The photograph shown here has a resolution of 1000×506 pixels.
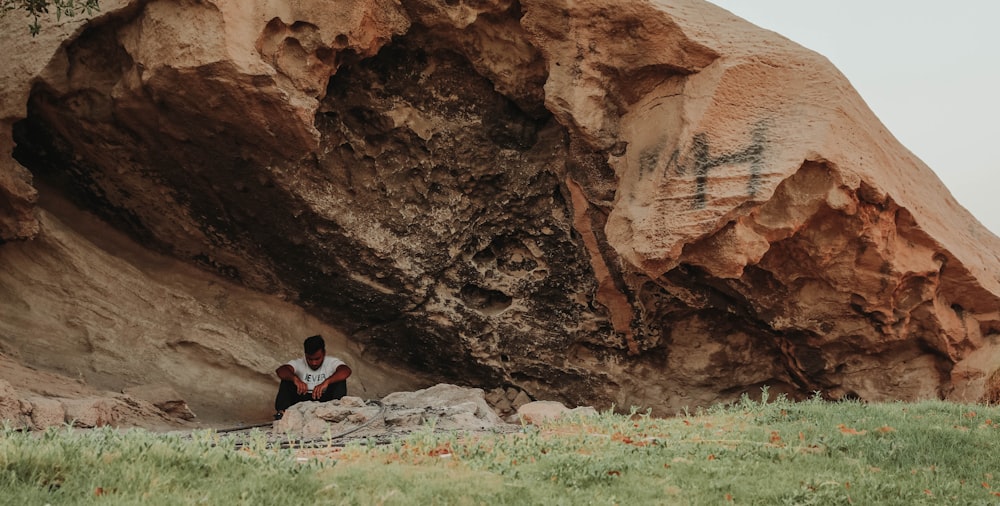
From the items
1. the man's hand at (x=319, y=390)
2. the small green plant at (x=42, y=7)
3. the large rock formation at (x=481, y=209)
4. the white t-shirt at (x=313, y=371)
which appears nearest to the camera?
the small green plant at (x=42, y=7)

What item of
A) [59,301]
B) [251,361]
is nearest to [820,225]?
[251,361]

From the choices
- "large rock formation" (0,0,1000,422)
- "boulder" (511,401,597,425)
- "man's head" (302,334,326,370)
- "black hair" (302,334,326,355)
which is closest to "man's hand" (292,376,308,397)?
"man's head" (302,334,326,370)

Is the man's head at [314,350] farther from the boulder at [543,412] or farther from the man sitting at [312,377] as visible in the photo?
the boulder at [543,412]

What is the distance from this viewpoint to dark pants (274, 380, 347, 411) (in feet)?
30.8

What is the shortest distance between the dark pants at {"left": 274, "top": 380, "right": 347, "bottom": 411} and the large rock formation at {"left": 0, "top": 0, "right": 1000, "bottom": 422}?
492 mm

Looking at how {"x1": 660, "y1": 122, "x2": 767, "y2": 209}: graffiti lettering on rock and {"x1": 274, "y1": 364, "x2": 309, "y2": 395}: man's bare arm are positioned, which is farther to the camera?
{"x1": 274, "y1": 364, "x2": 309, "y2": 395}: man's bare arm

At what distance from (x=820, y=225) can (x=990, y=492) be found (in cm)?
425

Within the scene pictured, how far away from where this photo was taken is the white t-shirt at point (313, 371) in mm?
9531

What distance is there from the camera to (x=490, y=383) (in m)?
10.5

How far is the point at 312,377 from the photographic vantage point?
9.56 metres

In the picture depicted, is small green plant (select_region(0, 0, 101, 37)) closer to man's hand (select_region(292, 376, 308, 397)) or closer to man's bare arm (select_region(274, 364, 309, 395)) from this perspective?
man's bare arm (select_region(274, 364, 309, 395))

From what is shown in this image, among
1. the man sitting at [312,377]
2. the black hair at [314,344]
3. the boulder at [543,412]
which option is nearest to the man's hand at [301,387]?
the man sitting at [312,377]

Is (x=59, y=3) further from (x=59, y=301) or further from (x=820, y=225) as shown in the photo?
(x=820, y=225)

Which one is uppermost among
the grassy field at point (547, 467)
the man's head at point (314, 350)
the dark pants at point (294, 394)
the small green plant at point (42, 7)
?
the small green plant at point (42, 7)
